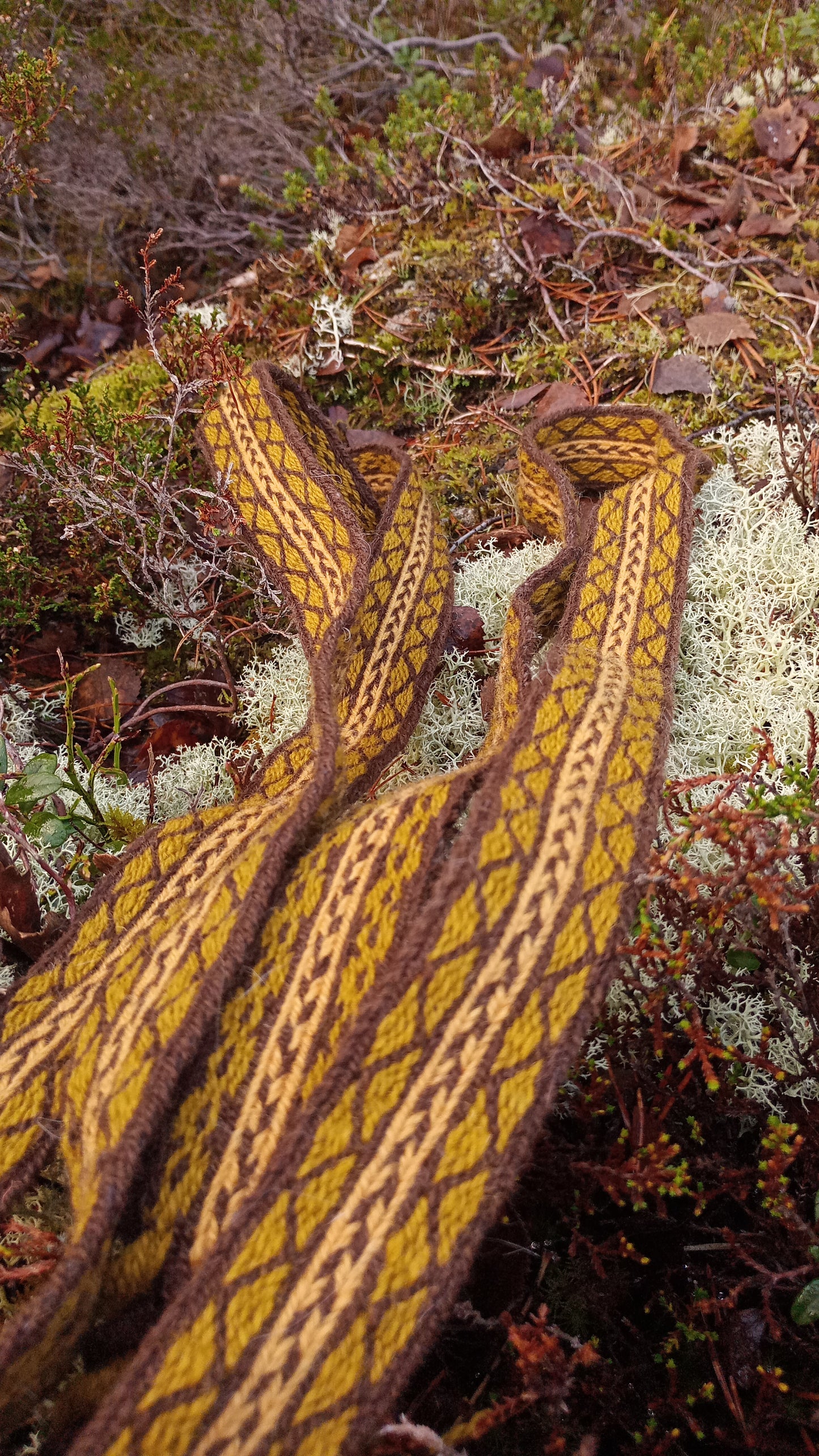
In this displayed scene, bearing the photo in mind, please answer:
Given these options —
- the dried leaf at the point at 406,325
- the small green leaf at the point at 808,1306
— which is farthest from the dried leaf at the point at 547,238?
the small green leaf at the point at 808,1306

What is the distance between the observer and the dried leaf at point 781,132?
8.41 ft

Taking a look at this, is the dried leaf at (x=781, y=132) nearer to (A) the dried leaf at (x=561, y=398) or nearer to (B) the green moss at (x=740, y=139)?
(B) the green moss at (x=740, y=139)

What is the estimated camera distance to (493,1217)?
95cm

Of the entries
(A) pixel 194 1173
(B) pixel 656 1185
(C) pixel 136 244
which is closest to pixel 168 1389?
(A) pixel 194 1173

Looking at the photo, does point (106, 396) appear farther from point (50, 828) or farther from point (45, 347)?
point (50, 828)

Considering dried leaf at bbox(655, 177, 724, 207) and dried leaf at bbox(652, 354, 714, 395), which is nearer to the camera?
dried leaf at bbox(652, 354, 714, 395)

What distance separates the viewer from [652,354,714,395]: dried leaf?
7.04 ft

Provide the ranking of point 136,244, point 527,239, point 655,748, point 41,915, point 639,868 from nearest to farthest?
point 639,868 < point 655,748 < point 41,915 < point 527,239 < point 136,244

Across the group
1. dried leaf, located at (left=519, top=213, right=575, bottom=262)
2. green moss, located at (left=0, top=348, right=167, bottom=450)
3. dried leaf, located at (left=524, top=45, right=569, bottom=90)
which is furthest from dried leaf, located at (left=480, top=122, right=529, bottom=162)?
green moss, located at (left=0, top=348, right=167, bottom=450)

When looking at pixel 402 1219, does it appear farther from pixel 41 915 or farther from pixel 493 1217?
pixel 41 915

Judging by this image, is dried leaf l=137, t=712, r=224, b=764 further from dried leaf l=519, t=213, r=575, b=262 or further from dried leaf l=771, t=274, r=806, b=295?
dried leaf l=771, t=274, r=806, b=295

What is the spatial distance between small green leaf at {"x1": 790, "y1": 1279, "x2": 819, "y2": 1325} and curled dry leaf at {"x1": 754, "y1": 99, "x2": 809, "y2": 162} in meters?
2.95

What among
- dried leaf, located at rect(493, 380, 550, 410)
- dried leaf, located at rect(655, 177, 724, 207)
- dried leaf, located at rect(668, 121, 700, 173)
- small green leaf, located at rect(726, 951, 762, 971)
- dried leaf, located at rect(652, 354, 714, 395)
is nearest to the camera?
small green leaf, located at rect(726, 951, 762, 971)

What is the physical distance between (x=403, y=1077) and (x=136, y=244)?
346 cm
